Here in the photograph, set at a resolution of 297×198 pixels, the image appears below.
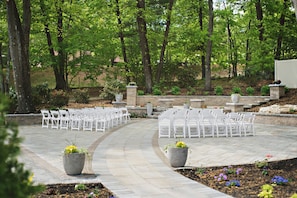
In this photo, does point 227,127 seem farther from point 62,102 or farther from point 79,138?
point 62,102

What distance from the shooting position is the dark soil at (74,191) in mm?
5785

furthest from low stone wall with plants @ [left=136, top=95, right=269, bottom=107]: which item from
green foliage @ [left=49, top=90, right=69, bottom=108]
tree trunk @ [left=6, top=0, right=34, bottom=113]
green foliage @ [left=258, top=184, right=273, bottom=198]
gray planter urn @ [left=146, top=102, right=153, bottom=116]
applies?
green foliage @ [left=258, top=184, right=273, bottom=198]

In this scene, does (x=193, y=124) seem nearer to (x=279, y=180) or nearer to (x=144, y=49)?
(x=279, y=180)

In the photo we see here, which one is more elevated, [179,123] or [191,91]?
[191,91]

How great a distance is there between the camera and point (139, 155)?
30.1 feet

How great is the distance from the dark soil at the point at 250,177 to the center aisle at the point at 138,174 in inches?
10.7

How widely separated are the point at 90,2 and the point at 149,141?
18601 millimetres

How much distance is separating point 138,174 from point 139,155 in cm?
204

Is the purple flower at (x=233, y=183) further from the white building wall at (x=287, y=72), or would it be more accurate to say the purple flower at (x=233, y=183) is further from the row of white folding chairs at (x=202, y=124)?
the white building wall at (x=287, y=72)

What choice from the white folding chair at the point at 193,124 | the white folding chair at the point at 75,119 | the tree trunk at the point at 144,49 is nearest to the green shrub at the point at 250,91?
the tree trunk at the point at 144,49

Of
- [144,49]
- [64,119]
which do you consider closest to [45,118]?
[64,119]

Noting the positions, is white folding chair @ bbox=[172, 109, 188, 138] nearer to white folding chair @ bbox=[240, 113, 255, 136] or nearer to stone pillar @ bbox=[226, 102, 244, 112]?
white folding chair @ bbox=[240, 113, 255, 136]

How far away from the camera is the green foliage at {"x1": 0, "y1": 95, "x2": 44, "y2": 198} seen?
7.38 feet

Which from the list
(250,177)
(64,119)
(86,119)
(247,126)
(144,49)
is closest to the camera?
(250,177)
